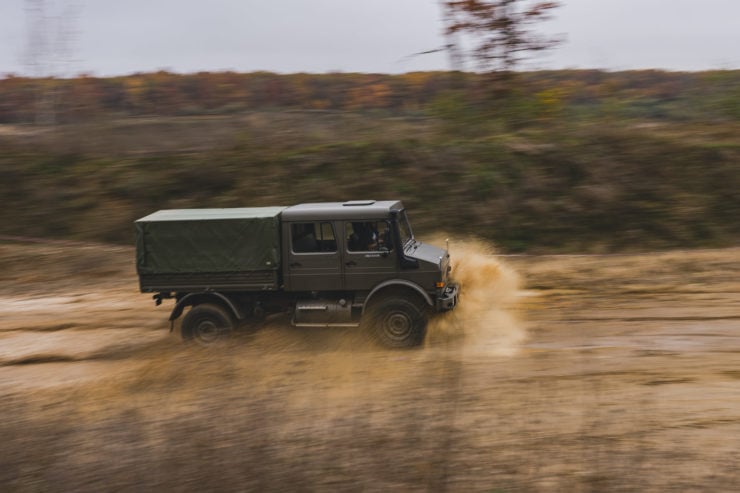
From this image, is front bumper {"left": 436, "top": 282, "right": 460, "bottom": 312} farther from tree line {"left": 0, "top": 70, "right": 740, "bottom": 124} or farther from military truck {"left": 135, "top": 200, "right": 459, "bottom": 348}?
tree line {"left": 0, "top": 70, "right": 740, "bottom": 124}

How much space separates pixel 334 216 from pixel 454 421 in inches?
144

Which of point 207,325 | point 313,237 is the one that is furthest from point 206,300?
point 313,237

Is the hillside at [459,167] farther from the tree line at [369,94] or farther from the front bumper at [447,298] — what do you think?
the front bumper at [447,298]

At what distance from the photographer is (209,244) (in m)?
9.78

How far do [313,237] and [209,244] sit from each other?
1528mm

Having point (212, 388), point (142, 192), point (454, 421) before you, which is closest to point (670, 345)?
point (454, 421)

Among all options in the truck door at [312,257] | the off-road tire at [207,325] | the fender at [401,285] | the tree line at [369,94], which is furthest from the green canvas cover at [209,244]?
the tree line at [369,94]

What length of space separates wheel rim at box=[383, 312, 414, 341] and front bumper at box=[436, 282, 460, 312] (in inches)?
19.7

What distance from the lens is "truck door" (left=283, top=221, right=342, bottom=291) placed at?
9727 mm

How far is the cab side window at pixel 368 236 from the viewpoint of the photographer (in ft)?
31.5

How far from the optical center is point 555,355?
9.20 m

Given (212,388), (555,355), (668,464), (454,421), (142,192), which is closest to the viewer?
(668,464)

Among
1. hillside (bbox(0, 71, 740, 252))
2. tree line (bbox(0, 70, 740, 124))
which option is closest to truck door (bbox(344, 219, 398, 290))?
hillside (bbox(0, 71, 740, 252))

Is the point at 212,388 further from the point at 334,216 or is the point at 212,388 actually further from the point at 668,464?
the point at 668,464
